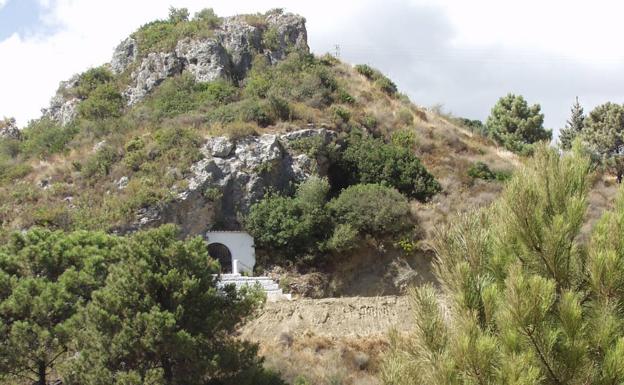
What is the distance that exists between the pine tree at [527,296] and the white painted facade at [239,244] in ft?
45.9

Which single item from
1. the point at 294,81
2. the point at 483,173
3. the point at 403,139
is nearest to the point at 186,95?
the point at 294,81

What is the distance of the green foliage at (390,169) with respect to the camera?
917 inches

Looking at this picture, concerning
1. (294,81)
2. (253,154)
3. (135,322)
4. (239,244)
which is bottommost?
(135,322)

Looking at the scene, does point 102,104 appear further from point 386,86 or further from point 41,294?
point 41,294

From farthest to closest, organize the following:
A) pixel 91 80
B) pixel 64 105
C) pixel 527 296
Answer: pixel 91 80 → pixel 64 105 → pixel 527 296

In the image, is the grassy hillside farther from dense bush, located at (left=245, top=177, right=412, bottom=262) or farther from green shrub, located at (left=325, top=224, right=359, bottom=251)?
dense bush, located at (left=245, top=177, right=412, bottom=262)

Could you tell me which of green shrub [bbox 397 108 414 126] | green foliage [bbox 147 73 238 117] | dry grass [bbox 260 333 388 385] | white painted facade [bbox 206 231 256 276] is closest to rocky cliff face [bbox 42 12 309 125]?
green foliage [bbox 147 73 238 117]

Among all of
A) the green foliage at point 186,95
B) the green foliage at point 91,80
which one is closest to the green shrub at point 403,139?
the green foliage at point 186,95

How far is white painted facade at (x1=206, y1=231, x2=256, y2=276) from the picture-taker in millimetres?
19641

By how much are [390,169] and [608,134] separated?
13.4 m

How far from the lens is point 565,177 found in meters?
5.45

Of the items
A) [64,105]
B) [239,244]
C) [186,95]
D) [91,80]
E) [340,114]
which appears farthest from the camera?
[91,80]

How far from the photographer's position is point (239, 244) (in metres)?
19.9

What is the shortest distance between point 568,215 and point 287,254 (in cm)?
1522
